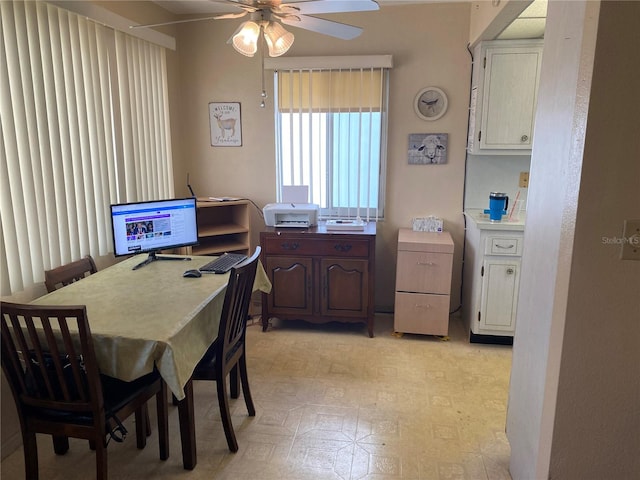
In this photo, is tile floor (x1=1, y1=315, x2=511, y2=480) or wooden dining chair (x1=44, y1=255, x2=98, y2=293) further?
wooden dining chair (x1=44, y1=255, x2=98, y2=293)

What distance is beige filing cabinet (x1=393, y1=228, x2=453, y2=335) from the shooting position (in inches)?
131

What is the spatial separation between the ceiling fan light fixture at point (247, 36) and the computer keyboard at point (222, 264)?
46.1 inches

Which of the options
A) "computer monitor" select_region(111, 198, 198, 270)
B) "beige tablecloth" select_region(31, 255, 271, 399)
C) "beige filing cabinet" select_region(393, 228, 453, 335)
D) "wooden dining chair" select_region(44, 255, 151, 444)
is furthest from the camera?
"beige filing cabinet" select_region(393, 228, 453, 335)

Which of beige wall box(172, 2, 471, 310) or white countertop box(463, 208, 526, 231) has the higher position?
beige wall box(172, 2, 471, 310)

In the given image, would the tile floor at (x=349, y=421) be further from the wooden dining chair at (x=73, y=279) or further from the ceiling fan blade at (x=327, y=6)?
the ceiling fan blade at (x=327, y=6)

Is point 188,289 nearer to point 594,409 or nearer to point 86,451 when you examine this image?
point 86,451

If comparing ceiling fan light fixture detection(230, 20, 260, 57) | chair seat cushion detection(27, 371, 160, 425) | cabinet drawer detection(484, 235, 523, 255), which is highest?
ceiling fan light fixture detection(230, 20, 260, 57)

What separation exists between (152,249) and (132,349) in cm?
110

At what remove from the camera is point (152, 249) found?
2711 mm

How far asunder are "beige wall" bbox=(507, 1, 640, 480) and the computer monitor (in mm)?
2036

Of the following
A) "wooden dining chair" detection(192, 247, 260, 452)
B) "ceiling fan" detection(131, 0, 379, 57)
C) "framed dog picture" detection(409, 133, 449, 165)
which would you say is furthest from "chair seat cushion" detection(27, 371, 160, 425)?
"framed dog picture" detection(409, 133, 449, 165)

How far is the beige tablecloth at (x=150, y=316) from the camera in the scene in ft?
5.60

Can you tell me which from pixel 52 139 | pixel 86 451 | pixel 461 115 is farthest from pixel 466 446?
pixel 52 139

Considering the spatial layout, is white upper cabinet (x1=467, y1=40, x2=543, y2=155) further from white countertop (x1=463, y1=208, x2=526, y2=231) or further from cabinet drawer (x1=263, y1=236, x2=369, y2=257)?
cabinet drawer (x1=263, y1=236, x2=369, y2=257)
